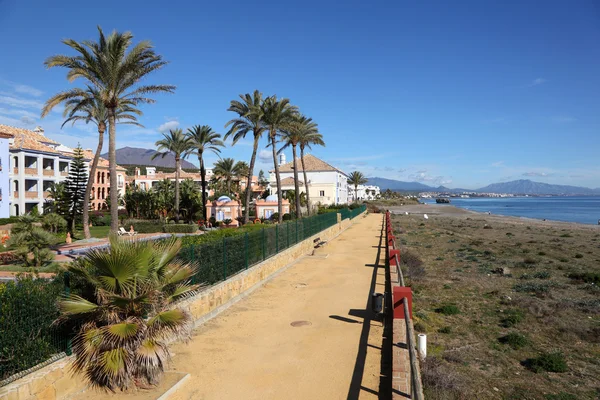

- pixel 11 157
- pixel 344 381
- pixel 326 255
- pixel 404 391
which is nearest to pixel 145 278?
pixel 344 381

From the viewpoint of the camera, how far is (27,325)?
588 cm

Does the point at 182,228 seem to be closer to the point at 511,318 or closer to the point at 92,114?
the point at 92,114

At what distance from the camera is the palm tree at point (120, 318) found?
605 centimetres

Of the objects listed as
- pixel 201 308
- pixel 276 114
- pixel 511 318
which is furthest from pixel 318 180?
pixel 201 308

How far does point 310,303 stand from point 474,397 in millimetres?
5375

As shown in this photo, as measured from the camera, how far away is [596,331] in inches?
472

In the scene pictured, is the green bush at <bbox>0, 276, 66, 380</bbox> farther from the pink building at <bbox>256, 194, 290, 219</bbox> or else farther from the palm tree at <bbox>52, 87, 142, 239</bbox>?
the pink building at <bbox>256, 194, 290, 219</bbox>

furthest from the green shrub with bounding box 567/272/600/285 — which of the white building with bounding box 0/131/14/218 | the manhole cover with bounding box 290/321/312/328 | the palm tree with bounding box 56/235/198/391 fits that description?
the white building with bounding box 0/131/14/218

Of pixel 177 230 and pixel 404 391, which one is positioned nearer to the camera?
pixel 404 391

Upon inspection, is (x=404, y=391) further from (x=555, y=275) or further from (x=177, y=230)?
(x=177, y=230)

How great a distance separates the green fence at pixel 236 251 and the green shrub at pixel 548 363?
8.24 m

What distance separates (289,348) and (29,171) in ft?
157

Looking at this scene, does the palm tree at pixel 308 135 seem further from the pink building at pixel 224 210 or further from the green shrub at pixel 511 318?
the green shrub at pixel 511 318

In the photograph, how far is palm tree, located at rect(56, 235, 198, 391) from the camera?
6055mm
